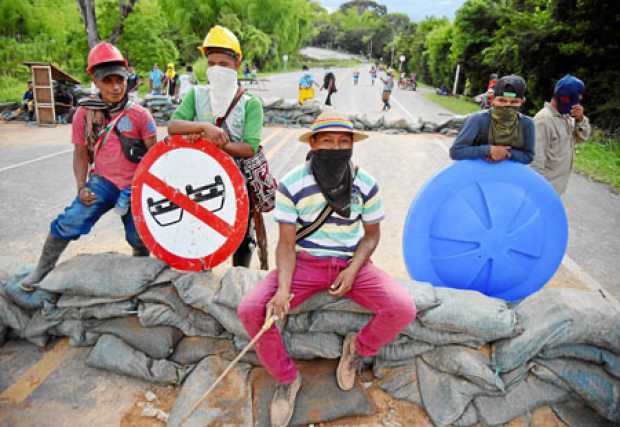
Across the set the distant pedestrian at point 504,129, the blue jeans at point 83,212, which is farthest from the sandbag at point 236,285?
the distant pedestrian at point 504,129

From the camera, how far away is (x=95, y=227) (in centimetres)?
498

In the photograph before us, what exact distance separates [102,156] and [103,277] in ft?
2.67

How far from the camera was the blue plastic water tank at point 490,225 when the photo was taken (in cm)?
274

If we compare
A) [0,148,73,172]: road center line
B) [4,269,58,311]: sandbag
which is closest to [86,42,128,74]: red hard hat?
[4,269,58,311]: sandbag

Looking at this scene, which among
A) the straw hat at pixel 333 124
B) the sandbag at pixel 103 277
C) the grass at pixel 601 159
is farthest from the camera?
the grass at pixel 601 159

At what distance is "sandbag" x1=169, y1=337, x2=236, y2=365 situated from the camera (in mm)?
2678

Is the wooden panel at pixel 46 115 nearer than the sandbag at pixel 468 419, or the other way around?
the sandbag at pixel 468 419

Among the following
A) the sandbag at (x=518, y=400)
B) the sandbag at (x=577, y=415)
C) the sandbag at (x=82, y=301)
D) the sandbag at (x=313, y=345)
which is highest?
the sandbag at (x=82, y=301)

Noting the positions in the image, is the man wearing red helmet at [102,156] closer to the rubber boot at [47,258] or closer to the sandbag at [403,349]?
the rubber boot at [47,258]

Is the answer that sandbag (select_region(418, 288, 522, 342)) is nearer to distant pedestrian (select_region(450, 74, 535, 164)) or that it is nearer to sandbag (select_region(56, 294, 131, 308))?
distant pedestrian (select_region(450, 74, 535, 164))

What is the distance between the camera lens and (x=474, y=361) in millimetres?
2396

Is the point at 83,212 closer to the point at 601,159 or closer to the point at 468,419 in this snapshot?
the point at 468,419

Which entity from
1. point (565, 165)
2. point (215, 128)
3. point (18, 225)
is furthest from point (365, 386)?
point (18, 225)

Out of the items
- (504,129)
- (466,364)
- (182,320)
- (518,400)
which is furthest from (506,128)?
(182,320)
